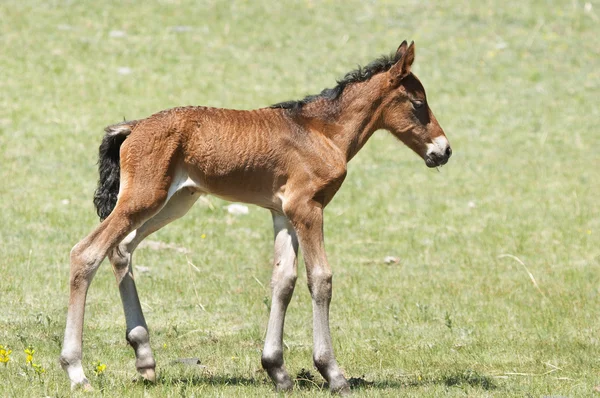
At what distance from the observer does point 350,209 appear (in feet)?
49.8

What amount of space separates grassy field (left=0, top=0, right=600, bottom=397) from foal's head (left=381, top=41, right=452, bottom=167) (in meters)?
2.01

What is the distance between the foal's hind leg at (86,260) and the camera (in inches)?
274

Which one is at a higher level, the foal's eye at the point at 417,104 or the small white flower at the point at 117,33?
the foal's eye at the point at 417,104

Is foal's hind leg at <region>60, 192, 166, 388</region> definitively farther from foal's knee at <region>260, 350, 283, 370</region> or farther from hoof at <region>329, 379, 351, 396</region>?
hoof at <region>329, 379, 351, 396</region>

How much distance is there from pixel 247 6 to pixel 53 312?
16380 mm

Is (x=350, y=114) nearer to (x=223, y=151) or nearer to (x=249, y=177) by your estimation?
(x=249, y=177)

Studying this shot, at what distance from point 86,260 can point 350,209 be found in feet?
27.9

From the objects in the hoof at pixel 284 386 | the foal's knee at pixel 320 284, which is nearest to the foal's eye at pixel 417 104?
the foal's knee at pixel 320 284

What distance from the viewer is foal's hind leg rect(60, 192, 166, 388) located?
695 centimetres

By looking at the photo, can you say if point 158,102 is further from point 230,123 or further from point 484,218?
point 230,123

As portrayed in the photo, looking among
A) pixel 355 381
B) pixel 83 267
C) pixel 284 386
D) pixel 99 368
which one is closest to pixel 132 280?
pixel 83 267

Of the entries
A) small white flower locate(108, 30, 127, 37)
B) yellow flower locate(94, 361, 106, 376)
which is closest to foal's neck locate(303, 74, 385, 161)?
yellow flower locate(94, 361, 106, 376)

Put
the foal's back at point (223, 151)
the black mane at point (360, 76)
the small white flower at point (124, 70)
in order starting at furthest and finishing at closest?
the small white flower at point (124, 70) < the black mane at point (360, 76) < the foal's back at point (223, 151)

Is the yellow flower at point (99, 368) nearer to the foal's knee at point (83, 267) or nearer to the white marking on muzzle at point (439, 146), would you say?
the foal's knee at point (83, 267)
